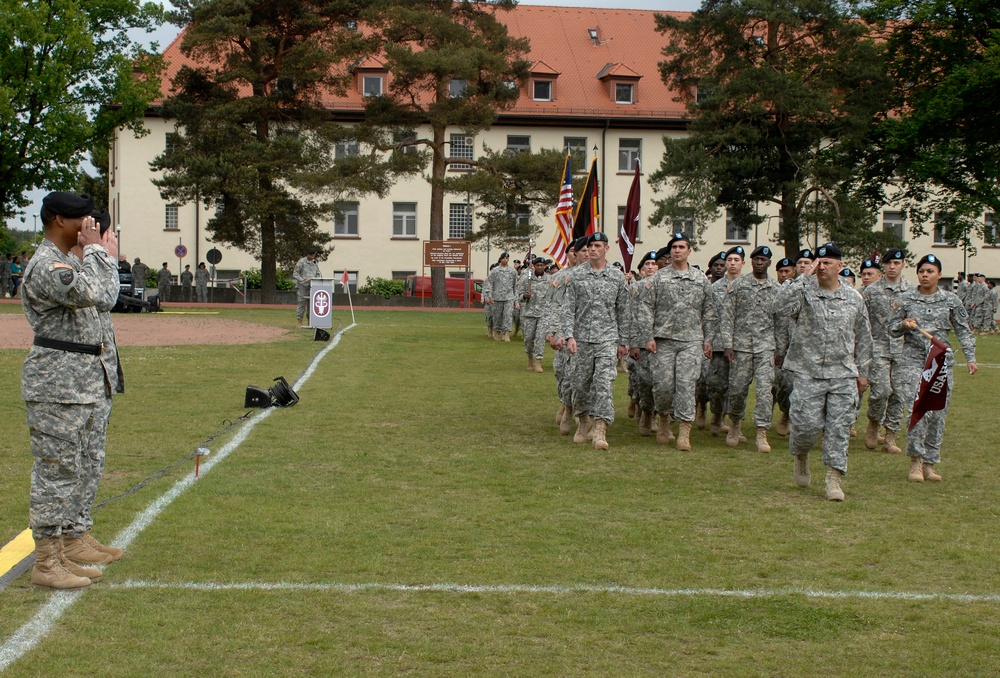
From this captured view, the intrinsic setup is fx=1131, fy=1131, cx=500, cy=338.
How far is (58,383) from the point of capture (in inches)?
236

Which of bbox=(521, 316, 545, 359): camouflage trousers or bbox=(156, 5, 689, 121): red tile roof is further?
bbox=(156, 5, 689, 121): red tile roof

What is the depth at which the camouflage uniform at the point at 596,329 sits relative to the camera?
11.3 m

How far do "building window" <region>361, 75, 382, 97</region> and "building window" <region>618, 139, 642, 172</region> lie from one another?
1332cm

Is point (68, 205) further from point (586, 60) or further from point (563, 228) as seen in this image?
point (586, 60)

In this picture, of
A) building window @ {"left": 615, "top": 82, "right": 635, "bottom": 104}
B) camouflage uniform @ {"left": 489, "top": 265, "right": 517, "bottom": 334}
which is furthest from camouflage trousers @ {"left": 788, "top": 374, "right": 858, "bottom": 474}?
building window @ {"left": 615, "top": 82, "right": 635, "bottom": 104}

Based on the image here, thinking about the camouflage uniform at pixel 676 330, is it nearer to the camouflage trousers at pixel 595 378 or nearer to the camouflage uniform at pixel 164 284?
the camouflage trousers at pixel 595 378

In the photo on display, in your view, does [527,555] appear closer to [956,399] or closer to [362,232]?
[956,399]

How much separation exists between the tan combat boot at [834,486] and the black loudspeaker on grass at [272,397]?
7.16 meters

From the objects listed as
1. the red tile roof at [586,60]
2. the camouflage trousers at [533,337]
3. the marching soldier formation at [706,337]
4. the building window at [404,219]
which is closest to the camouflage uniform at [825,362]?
the marching soldier formation at [706,337]

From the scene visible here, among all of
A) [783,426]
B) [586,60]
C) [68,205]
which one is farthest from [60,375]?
[586,60]

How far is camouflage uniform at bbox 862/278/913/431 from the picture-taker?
11.7 metres

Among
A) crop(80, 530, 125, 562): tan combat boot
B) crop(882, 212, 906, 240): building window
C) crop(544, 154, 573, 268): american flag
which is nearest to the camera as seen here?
crop(80, 530, 125, 562): tan combat boot

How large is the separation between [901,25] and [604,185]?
2137 cm

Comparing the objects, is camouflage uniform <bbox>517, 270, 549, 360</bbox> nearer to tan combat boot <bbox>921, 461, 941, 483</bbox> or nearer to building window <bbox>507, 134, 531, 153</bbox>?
tan combat boot <bbox>921, 461, 941, 483</bbox>
